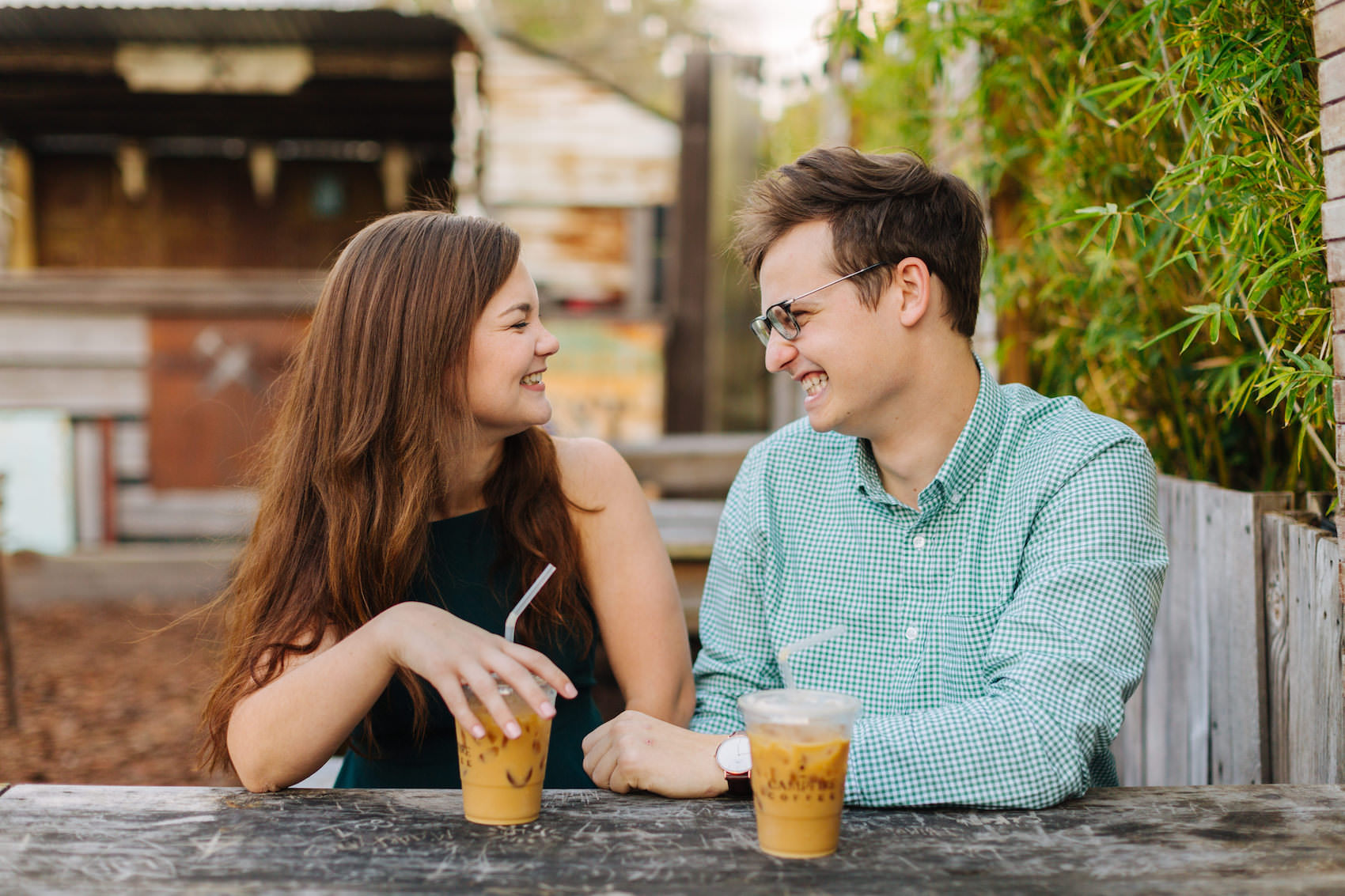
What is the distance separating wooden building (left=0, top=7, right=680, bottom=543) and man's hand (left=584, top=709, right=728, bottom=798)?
8.44ft

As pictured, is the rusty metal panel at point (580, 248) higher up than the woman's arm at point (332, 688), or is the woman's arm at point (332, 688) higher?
the rusty metal panel at point (580, 248)

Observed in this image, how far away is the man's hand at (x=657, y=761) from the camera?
1305 mm

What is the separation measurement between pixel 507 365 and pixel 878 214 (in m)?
0.60

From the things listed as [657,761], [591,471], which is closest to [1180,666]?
[591,471]

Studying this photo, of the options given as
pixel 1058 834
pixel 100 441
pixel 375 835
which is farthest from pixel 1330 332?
pixel 100 441

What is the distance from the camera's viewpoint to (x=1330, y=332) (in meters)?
1.50

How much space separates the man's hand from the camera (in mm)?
1305

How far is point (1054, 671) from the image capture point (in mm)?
1347

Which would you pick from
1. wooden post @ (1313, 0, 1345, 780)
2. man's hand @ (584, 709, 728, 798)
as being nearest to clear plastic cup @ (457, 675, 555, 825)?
man's hand @ (584, 709, 728, 798)

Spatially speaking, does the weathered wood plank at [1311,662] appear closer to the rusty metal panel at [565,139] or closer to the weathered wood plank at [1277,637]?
the weathered wood plank at [1277,637]

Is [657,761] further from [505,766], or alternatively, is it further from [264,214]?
[264,214]

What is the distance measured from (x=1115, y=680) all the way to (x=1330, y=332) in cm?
58

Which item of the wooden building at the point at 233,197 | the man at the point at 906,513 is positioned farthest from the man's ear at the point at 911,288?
the wooden building at the point at 233,197

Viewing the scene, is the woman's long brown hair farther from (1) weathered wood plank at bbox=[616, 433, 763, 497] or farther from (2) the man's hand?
(1) weathered wood plank at bbox=[616, 433, 763, 497]
